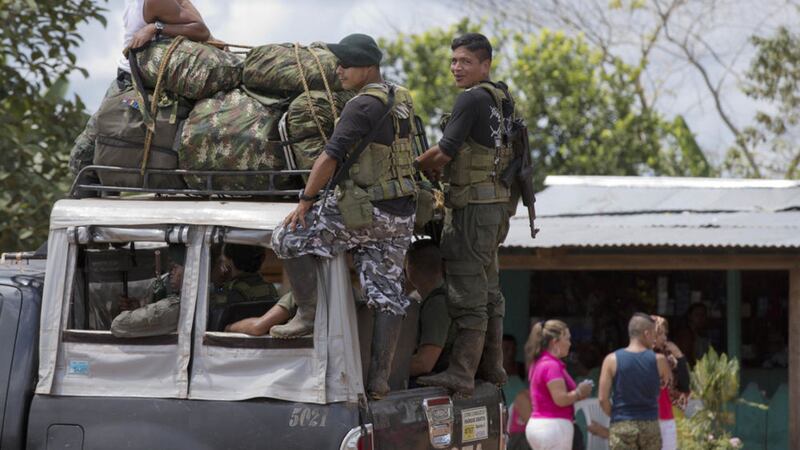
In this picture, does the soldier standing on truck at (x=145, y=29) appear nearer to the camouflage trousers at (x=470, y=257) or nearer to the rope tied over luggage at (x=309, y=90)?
the rope tied over luggage at (x=309, y=90)

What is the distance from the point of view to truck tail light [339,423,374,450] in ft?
16.4

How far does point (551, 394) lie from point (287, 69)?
182 inches

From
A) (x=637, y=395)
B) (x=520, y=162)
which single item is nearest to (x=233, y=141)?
(x=520, y=162)

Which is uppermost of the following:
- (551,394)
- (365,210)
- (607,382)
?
(365,210)

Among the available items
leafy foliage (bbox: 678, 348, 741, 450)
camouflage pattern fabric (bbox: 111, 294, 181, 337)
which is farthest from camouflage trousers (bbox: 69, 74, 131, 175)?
leafy foliage (bbox: 678, 348, 741, 450)

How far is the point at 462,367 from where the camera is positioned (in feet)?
19.4

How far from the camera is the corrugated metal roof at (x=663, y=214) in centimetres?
1154

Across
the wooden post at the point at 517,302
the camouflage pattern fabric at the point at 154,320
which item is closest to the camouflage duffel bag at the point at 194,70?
the camouflage pattern fabric at the point at 154,320

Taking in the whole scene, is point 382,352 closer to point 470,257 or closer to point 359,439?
point 359,439

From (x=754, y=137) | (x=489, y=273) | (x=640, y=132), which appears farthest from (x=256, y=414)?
(x=754, y=137)

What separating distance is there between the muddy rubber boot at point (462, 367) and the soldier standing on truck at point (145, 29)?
1911 mm

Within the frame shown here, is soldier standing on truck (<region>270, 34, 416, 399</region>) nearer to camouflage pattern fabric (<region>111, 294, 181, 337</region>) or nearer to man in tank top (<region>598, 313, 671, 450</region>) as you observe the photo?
camouflage pattern fabric (<region>111, 294, 181, 337</region>)

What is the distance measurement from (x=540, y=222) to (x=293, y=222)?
8.29 m

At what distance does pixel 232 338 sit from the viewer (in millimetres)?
5266
